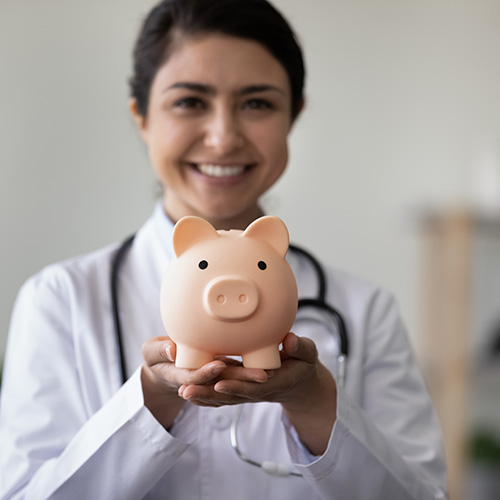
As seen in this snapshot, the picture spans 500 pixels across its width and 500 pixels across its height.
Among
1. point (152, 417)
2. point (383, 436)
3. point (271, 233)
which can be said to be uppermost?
point (271, 233)

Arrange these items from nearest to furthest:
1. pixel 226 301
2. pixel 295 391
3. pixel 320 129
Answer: pixel 226 301, pixel 295 391, pixel 320 129

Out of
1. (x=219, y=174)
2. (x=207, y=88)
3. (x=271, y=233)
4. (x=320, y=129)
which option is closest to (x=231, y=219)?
(x=219, y=174)

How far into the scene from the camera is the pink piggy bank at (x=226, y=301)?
67 centimetres

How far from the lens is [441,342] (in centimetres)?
237

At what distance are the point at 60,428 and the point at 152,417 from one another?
0.19 m

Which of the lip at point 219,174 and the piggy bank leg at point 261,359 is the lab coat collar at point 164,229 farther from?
the piggy bank leg at point 261,359

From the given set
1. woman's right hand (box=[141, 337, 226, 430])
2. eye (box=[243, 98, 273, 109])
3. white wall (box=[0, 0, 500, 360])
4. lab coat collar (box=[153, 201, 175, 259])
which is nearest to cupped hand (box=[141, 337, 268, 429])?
woman's right hand (box=[141, 337, 226, 430])

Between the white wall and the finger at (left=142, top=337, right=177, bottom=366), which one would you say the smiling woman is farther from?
the white wall

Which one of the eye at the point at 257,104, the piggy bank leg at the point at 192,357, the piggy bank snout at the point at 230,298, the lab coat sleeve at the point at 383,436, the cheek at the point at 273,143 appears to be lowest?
the lab coat sleeve at the point at 383,436

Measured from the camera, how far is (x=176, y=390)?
0.78m

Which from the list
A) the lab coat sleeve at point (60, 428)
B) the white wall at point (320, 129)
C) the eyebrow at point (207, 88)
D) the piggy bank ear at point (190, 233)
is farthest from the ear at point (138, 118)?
the white wall at point (320, 129)

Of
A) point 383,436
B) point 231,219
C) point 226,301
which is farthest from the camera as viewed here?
point 231,219

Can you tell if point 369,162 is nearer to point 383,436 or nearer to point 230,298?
point 383,436

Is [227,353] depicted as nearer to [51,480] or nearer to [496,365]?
[51,480]
